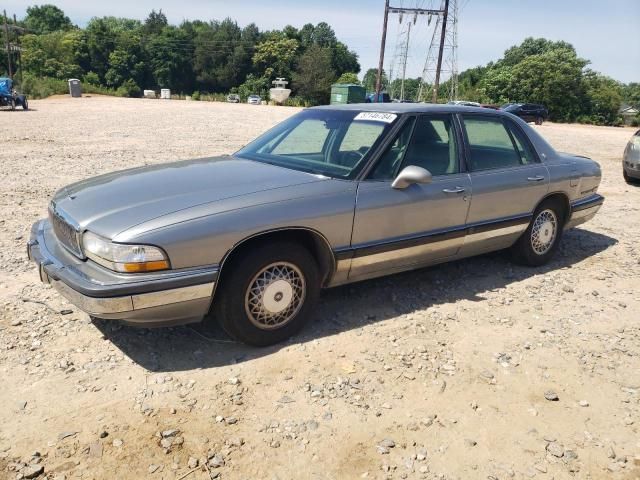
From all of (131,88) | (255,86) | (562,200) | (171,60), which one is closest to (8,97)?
(562,200)

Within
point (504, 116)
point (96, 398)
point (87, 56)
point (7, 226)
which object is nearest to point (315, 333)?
point (96, 398)

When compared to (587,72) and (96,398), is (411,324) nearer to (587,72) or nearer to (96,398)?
(96,398)

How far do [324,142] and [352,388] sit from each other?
214cm

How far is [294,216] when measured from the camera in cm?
331

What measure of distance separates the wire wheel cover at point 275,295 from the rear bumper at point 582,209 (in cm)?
345

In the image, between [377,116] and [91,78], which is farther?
[91,78]

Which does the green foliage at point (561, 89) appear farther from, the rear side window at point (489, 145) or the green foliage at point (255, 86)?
the rear side window at point (489, 145)

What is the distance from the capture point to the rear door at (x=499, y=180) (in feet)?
14.5

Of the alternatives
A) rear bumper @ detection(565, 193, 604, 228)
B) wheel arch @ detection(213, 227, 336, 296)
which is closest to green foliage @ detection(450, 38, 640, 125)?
rear bumper @ detection(565, 193, 604, 228)

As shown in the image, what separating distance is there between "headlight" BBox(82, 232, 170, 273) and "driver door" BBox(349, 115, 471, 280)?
4.57 ft

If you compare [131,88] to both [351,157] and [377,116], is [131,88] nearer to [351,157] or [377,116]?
[377,116]

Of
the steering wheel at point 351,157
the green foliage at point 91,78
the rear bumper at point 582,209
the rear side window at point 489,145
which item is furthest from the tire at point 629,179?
the green foliage at point 91,78

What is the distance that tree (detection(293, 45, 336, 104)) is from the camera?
76.9m

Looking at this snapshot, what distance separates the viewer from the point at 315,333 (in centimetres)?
371
